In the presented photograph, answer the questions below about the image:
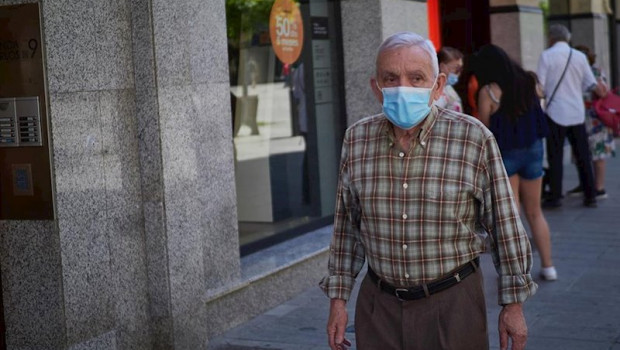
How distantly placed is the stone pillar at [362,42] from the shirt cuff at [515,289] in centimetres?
558

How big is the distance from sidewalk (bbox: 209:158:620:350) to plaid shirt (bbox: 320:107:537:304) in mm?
2705

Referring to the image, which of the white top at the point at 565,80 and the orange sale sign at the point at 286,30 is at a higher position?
the orange sale sign at the point at 286,30

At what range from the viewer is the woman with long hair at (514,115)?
7.50m

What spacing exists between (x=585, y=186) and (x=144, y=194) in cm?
678

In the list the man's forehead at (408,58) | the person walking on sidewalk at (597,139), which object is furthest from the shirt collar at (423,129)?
the person walking on sidewalk at (597,139)

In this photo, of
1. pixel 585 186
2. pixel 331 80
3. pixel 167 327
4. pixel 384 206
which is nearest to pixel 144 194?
pixel 167 327

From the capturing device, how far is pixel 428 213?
3.53 metres

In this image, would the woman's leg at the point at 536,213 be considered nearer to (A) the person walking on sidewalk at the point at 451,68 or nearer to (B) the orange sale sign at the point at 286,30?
(A) the person walking on sidewalk at the point at 451,68

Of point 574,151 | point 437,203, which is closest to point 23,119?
point 437,203

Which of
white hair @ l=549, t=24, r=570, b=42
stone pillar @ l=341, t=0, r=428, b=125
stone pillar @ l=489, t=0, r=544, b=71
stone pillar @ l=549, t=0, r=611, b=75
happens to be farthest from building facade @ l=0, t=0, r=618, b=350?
stone pillar @ l=549, t=0, r=611, b=75

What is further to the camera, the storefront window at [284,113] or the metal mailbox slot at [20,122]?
the storefront window at [284,113]

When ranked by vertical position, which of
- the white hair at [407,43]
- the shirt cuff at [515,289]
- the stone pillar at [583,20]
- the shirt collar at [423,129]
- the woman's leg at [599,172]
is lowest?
the woman's leg at [599,172]

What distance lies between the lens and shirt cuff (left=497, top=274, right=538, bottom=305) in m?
3.54

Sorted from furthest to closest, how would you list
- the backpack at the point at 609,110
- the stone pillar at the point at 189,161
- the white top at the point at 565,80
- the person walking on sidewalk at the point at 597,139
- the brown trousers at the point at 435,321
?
the person walking on sidewalk at the point at 597,139 < the backpack at the point at 609,110 < the white top at the point at 565,80 < the stone pillar at the point at 189,161 < the brown trousers at the point at 435,321
